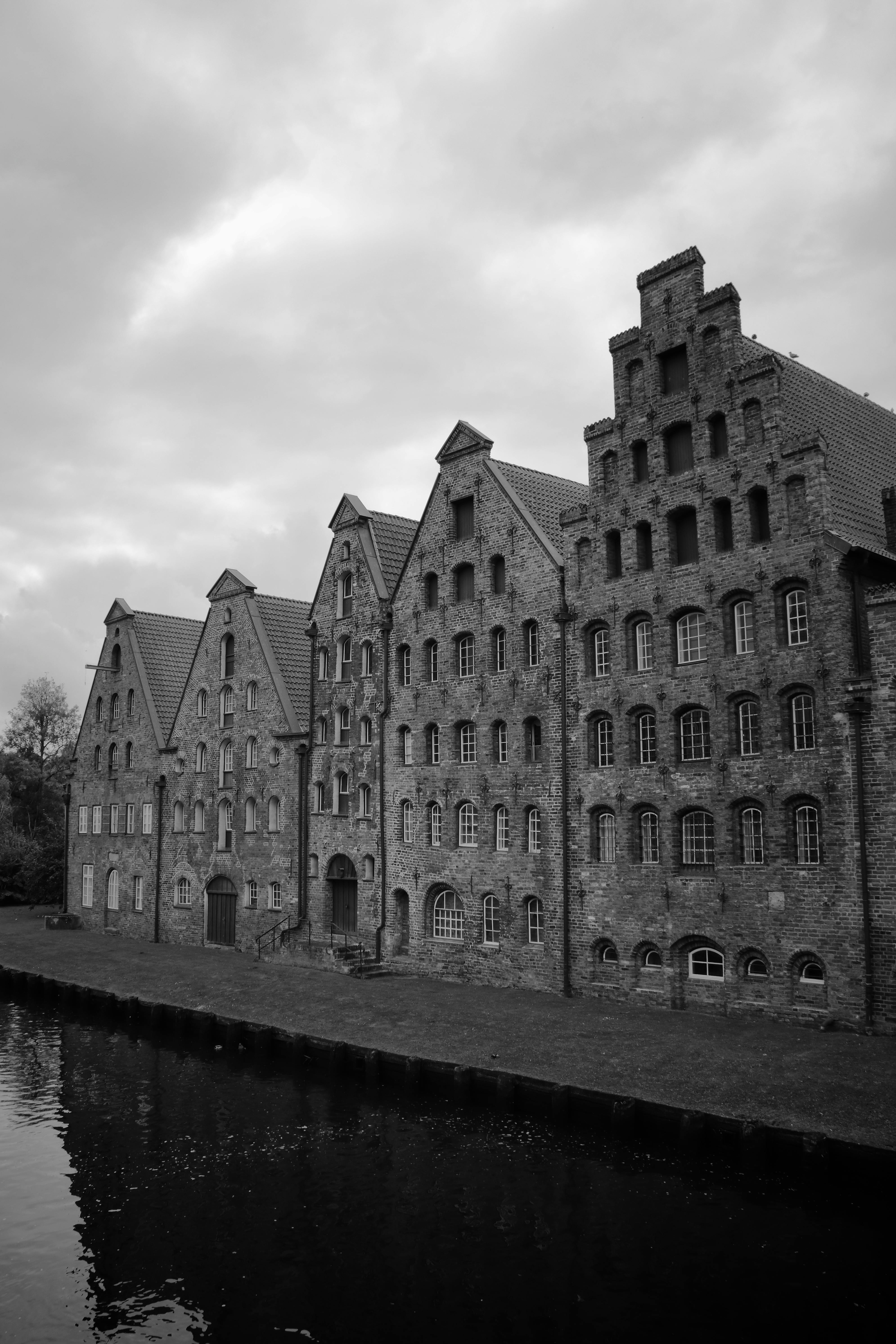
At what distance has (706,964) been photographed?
26578mm

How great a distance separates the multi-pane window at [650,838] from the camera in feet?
91.9

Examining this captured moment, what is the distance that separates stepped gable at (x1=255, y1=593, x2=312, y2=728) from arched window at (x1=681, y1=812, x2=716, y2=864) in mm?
18463

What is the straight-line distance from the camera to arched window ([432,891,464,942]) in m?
33.6

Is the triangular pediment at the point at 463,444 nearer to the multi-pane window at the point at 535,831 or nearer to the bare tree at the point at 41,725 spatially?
the multi-pane window at the point at 535,831

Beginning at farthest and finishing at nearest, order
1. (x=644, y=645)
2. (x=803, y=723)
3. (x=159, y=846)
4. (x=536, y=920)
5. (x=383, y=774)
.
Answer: (x=159, y=846)
(x=383, y=774)
(x=536, y=920)
(x=644, y=645)
(x=803, y=723)

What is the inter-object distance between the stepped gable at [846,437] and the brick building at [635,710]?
138 mm

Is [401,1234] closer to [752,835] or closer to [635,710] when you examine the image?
[752,835]

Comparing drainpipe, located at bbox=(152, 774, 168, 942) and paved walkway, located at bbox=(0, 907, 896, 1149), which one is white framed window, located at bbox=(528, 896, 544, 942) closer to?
paved walkway, located at bbox=(0, 907, 896, 1149)

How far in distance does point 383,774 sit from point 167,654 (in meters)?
22.2

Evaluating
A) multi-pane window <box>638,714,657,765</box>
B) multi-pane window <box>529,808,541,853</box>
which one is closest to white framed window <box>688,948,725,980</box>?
multi-pane window <box>638,714,657,765</box>

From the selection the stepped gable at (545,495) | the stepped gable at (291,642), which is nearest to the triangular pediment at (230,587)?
the stepped gable at (291,642)

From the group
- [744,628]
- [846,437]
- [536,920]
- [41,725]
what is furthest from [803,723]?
[41,725]

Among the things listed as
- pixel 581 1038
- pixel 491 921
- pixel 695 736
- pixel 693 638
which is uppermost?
pixel 693 638

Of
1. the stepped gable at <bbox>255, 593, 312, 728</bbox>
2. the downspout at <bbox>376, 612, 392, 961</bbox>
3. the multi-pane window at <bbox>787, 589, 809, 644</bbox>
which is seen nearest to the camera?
the multi-pane window at <bbox>787, 589, 809, 644</bbox>
